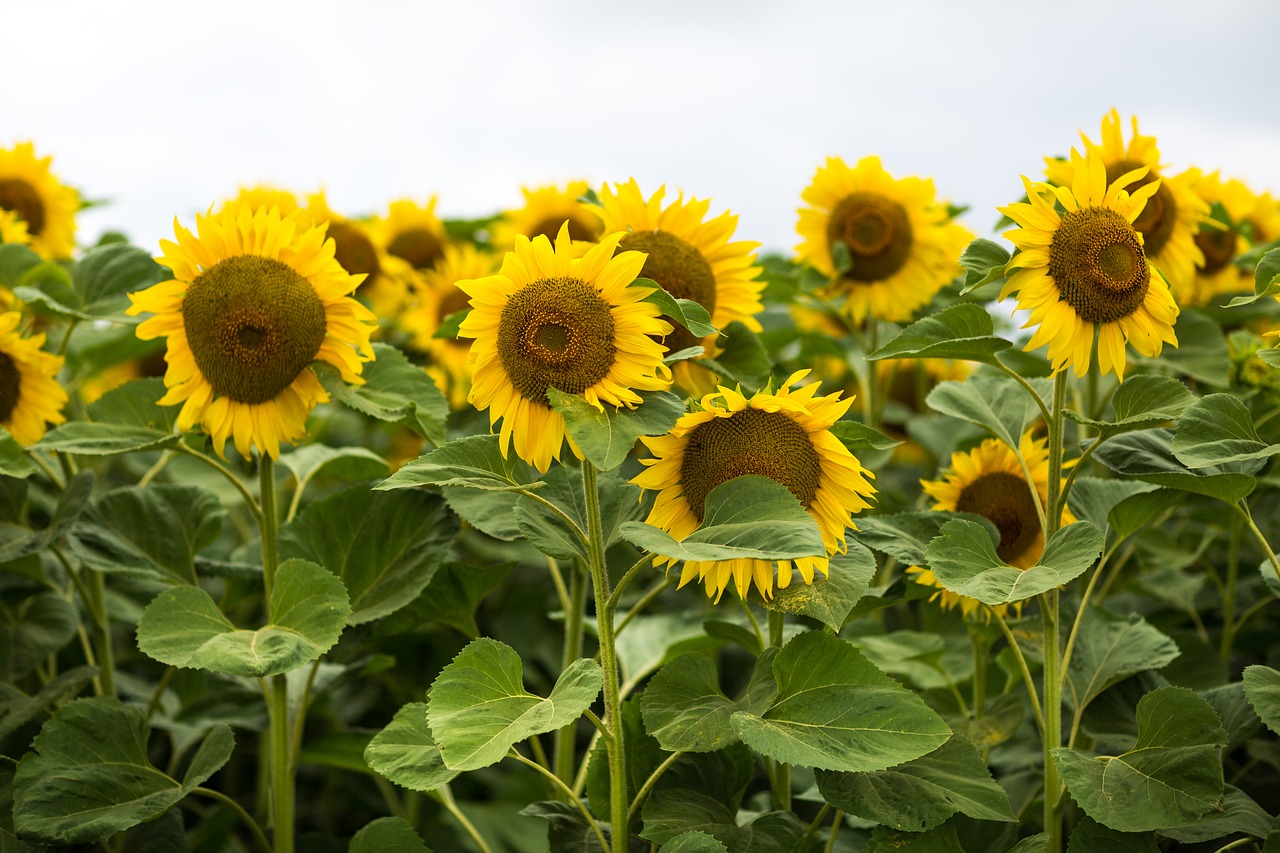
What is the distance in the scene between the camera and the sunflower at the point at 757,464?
3.80 feet

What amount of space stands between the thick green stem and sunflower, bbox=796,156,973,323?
→ 1.00m

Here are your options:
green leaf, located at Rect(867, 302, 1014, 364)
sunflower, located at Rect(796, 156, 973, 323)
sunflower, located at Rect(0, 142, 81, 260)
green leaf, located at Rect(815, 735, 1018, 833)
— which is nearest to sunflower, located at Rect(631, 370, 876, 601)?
green leaf, located at Rect(867, 302, 1014, 364)

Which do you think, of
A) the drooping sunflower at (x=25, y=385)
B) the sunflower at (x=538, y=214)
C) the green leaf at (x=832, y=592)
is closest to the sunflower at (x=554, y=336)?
the green leaf at (x=832, y=592)

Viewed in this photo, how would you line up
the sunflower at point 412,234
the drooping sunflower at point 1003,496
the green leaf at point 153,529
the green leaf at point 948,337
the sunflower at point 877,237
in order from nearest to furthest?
the green leaf at point 948,337, the drooping sunflower at point 1003,496, the green leaf at point 153,529, the sunflower at point 877,237, the sunflower at point 412,234

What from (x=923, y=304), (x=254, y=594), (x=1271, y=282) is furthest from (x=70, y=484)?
(x=1271, y=282)

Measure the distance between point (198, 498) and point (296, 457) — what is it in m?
0.21

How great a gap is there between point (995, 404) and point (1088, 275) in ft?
1.02

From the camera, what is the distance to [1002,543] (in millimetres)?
1436

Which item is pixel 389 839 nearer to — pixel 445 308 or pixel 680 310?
pixel 680 310

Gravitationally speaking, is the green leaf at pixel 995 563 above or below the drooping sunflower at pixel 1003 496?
below

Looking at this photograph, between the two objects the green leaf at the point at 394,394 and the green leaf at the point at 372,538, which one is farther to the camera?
the green leaf at the point at 372,538

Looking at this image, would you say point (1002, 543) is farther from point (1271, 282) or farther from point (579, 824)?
point (579, 824)

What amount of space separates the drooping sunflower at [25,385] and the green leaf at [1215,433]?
1451 millimetres

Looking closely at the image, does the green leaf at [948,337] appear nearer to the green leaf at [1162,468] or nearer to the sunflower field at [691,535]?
the sunflower field at [691,535]
